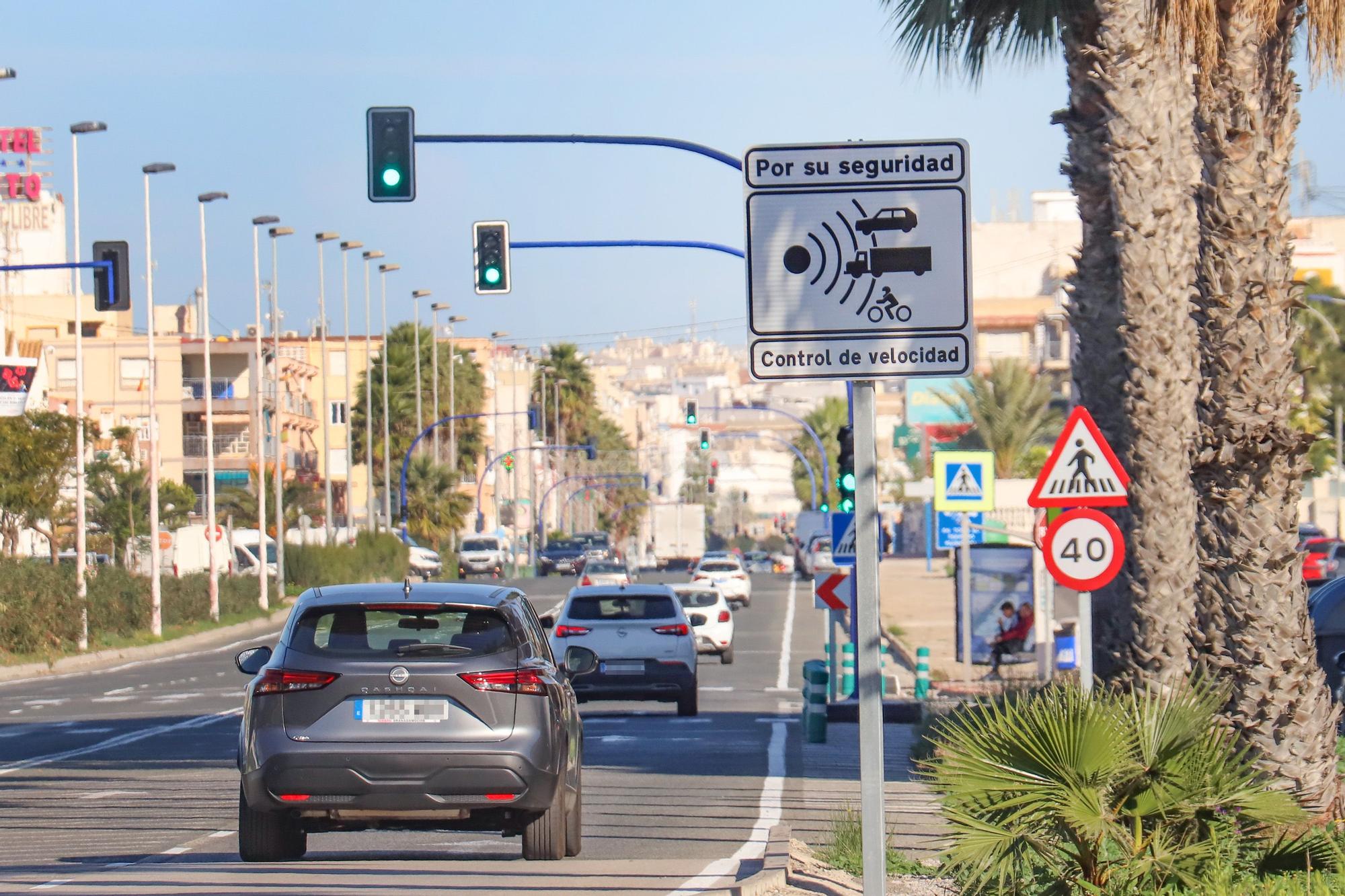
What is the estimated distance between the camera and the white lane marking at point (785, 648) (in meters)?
32.9

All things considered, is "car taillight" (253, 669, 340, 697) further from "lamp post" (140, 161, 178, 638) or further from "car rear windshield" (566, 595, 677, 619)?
"lamp post" (140, 161, 178, 638)

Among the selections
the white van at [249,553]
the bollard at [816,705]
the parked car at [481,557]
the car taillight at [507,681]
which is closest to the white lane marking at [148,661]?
the white van at [249,553]

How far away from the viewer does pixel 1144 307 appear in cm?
1383

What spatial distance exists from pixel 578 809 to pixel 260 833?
186 cm

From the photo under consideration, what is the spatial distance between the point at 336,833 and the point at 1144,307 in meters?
6.95

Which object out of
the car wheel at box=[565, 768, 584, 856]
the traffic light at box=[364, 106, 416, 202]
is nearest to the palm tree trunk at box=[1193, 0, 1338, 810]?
the car wheel at box=[565, 768, 584, 856]

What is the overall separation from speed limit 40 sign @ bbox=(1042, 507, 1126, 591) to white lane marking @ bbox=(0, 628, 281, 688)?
22.2 m

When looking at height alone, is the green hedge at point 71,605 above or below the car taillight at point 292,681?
below

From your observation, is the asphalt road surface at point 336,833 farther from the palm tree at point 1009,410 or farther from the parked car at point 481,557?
the parked car at point 481,557

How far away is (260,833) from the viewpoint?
10.7 metres

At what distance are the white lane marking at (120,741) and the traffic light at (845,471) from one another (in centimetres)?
852

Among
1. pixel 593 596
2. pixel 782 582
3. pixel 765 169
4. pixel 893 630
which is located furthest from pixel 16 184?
pixel 765 169

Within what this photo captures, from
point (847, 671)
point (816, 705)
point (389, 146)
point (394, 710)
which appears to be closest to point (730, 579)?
point (847, 671)

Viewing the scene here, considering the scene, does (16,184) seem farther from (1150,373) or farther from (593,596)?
(1150,373)
